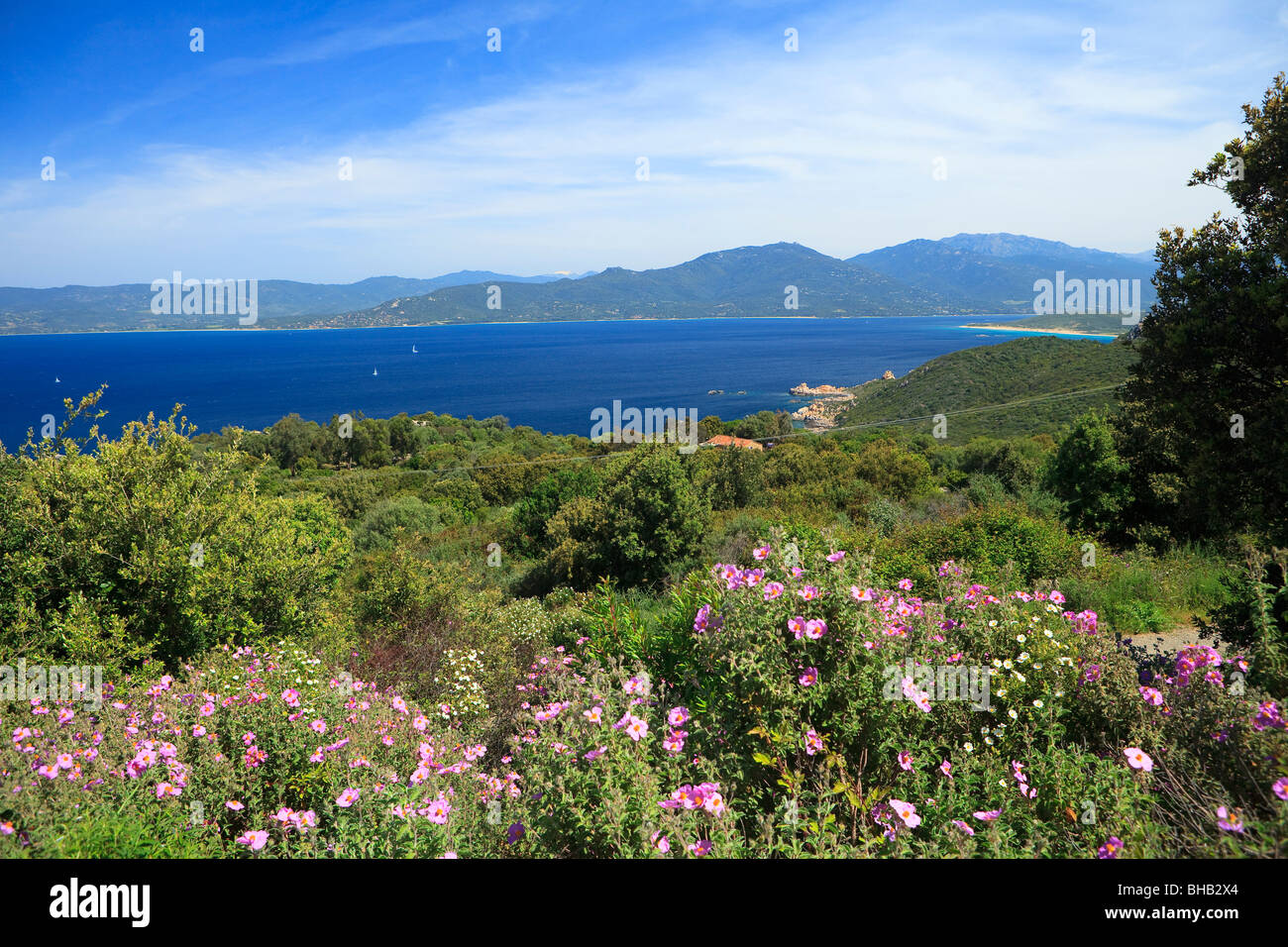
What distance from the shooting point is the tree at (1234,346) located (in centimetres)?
549

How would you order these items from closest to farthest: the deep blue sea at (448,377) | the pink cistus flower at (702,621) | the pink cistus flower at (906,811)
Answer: the pink cistus flower at (906,811) → the pink cistus flower at (702,621) → the deep blue sea at (448,377)

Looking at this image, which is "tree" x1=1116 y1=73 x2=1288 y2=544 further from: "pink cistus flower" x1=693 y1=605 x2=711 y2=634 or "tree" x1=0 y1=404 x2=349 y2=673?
"tree" x1=0 y1=404 x2=349 y2=673

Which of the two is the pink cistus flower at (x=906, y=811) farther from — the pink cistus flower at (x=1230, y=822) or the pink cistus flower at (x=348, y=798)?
the pink cistus flower at (x=348, y=798)

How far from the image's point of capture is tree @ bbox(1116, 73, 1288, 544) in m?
5.49

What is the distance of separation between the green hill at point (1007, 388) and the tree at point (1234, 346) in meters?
34.6

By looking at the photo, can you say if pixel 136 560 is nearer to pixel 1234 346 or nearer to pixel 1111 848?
pixel 1111 848

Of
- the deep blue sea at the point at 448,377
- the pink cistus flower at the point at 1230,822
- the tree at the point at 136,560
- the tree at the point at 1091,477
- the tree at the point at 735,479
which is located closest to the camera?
the pink cistus flower at the point at 1230,822

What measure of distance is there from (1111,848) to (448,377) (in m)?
138

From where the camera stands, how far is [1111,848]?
7.40ft

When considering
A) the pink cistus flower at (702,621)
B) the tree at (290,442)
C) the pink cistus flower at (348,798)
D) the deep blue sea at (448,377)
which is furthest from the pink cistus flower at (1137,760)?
the deep blue sea at (448,377)

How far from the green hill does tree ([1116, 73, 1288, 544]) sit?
3464cm

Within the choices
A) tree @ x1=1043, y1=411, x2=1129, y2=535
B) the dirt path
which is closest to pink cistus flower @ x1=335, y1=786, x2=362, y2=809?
the dirt path

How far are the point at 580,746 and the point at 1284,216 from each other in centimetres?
763

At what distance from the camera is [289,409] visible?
99.0 metres
